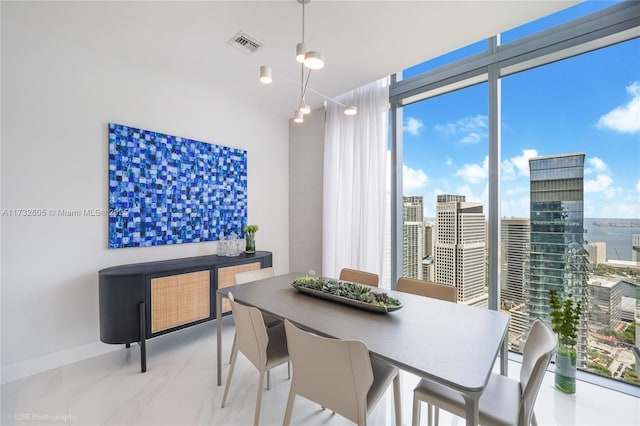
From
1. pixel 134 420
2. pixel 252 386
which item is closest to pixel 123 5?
pixel 134 420

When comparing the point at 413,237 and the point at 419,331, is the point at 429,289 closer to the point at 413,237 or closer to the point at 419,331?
the point at 419,331

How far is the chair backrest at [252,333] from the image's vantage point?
1483 millimetres

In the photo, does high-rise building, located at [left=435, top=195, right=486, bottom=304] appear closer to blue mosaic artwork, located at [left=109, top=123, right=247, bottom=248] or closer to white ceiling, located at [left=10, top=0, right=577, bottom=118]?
white ceiling, located at [left=10, top=0, right=577, bottom=118]

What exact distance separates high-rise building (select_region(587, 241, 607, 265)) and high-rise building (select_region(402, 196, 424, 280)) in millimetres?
1322

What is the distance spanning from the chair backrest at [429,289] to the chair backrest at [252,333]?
1.16 meters

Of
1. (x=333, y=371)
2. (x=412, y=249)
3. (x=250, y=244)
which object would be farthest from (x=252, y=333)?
(x=412, y=249)

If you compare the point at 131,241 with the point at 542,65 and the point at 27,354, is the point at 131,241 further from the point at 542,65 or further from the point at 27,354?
the point at 542,65

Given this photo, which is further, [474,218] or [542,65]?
[474,218]

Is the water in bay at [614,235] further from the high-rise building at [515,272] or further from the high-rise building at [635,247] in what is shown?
the high-rise building at [515,272]

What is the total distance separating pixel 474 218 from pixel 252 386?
242cm

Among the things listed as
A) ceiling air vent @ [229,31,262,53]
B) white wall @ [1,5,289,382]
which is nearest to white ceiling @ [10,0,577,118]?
ceiling air vent @ [229,31,262,53]

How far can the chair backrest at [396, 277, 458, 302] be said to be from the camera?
1.94 metres

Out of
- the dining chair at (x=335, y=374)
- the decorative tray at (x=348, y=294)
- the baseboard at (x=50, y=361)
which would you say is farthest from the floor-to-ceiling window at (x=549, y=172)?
the baseboard at (x=50, y=361)

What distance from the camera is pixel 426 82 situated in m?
2.83
